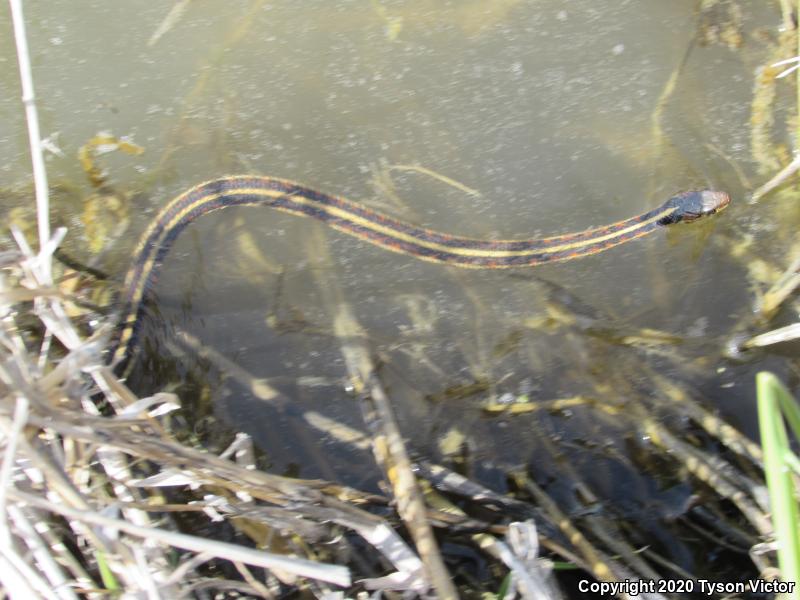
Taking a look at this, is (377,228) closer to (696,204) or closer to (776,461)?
(696,204)

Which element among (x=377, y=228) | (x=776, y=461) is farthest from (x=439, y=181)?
(x=776, y=461)

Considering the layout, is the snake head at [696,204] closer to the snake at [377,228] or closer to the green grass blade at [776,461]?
the snake at [377,228]

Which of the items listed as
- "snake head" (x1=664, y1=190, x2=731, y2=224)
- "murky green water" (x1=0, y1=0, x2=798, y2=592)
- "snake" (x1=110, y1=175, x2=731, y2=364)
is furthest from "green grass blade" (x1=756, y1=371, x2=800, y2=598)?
"snake head" (x1=664, y1=190, x2=731, y2=224)

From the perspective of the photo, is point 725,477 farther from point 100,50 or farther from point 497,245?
point 100,50

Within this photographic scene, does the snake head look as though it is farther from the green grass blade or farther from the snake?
the green grass blade

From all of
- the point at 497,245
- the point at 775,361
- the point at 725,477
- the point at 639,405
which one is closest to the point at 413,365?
the point at 497,245

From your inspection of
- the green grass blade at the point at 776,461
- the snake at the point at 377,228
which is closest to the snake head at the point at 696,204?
the snake at the point at 377,228
